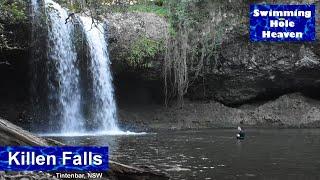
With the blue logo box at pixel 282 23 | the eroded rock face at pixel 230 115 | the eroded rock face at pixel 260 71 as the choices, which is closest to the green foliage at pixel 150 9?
the eroded rock face at pixel 260 71

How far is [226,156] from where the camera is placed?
43.2ft

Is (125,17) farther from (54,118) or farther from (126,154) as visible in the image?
(126,154)

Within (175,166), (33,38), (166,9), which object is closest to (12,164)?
(175,166)

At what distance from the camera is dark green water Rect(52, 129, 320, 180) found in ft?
33.6

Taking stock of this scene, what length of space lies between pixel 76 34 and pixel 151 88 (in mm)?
5812

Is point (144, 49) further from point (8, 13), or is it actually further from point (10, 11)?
point (10, 11)

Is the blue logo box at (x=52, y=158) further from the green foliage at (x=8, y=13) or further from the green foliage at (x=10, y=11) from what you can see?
the green foliage at (x=10, y=11)

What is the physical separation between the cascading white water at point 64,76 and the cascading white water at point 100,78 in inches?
35.1

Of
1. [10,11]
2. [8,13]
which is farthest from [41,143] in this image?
[8,13]

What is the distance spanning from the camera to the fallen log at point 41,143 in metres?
7.03

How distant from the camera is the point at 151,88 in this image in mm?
27094

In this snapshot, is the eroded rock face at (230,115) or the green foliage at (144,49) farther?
the eroded rock face at (230,115)

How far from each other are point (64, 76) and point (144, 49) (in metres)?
4.30

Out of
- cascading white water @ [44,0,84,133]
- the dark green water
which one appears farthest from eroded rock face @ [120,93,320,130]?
the dark green water
